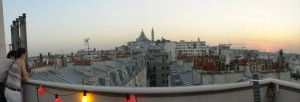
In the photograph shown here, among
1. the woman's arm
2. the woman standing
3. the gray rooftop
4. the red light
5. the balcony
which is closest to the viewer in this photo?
the balcony

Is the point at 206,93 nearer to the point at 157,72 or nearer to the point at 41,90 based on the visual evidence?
the point at 41,90

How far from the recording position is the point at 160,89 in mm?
3639

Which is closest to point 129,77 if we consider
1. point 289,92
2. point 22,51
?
point 22,51

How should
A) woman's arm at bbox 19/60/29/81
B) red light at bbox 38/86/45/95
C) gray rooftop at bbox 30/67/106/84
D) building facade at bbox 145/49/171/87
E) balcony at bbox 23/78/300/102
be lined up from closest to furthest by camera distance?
balcony at bbox 23/78/300/102, woman's arm at bbox 19/60/29/81, red light at bbox 38/86/45/95, gray rooftop at bbox 30/67/106/84, building facade at bbox 145/49/171/87

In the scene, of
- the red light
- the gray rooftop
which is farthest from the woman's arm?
the gray rooftop

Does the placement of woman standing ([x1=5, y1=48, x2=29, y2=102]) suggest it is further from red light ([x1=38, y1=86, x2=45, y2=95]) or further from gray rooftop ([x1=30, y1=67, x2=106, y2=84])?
gray rooftop ([x1=30, y1=67, x2=106, y2=84])

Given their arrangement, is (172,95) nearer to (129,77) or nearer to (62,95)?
(62,95)

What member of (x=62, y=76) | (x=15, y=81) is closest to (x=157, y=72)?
(x=62, y=76)

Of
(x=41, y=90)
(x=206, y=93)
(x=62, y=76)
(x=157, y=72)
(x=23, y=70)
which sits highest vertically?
(x=23, y=70)

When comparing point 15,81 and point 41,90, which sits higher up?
point 15,81

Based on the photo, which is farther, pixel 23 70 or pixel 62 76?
pixel 62 76

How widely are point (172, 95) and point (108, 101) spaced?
801 millimetres

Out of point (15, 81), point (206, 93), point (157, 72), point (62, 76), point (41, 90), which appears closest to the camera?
point (206, 93)

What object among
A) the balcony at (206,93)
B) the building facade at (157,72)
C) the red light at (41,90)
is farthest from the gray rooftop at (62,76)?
the building facade at (157,72)
